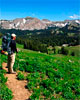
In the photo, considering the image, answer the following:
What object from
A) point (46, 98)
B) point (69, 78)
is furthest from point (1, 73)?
point (69, 78)

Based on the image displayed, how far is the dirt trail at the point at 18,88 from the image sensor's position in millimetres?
9476

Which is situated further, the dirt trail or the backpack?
the backpack

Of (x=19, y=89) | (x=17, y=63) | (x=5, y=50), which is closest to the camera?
(x=19, y=89)

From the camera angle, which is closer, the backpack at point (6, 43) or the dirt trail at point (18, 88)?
the dirt trail at point (18, 88)

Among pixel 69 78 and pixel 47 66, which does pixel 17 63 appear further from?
pixel 69 78

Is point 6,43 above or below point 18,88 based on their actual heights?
above

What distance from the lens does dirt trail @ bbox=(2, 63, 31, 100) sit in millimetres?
9476

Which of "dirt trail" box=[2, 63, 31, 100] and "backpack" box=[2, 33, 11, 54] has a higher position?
"backpack" box=[2, 33, 11, 54]

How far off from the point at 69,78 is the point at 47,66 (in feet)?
9.57

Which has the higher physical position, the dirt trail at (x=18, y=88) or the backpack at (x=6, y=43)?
the backpack at (x=6, y=43)

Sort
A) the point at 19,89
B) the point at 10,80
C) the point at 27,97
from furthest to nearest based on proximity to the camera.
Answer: the point at 10,80 → the point at 19,89 → the point at 27,97

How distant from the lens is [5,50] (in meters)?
12.3

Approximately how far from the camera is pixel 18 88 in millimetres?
10320

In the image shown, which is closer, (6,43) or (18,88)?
(18,88)
